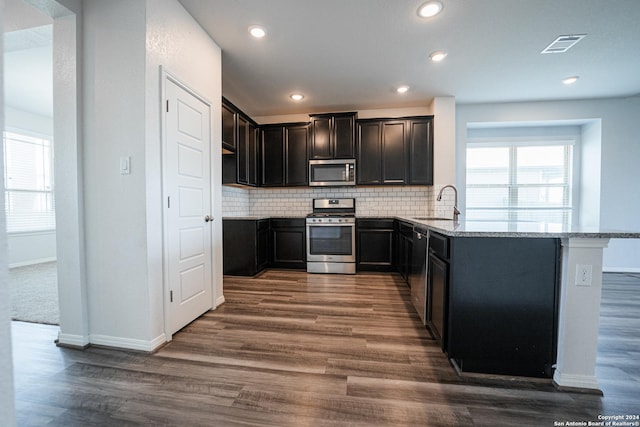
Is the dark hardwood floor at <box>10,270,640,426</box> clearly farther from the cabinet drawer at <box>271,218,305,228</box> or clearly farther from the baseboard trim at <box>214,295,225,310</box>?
the cabinet drawer at <box>271,218,305,228</box>

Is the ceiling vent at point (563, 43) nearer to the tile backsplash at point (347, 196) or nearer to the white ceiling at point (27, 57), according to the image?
the tile backsplash at point (347, 196)

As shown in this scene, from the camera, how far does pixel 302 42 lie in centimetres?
255

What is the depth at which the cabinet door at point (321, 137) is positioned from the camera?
13.7 ft

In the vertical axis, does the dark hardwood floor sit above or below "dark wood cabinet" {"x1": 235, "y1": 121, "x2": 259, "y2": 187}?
below

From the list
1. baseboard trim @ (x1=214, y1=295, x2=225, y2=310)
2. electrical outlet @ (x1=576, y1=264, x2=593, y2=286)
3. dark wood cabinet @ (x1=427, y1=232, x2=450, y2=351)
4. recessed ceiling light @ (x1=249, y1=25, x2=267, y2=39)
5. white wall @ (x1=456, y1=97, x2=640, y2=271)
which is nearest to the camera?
electrical outlet @ (x1=576, y1=264, x2=593, y2=286)

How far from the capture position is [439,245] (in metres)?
1.84

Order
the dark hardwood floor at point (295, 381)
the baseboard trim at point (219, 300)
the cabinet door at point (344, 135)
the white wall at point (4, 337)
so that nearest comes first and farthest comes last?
the white wall at point (4, 337) → the dark hardwood floor at point (295, 381) → the baseboard trim at point (219, 300) → the cabinet door at point (344, 135)

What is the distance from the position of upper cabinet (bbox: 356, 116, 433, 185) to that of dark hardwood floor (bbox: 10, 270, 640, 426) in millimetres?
2415

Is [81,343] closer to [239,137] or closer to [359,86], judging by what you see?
[239,137]

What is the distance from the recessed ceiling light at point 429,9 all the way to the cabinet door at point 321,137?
83.5 inches

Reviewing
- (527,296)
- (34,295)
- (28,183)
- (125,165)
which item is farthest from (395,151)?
(28,183)

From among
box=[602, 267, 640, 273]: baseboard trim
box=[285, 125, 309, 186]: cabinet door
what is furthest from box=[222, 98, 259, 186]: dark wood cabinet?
box=[602, 267, 640, 273]: baseboard trim

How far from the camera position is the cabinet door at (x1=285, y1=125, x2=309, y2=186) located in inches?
168

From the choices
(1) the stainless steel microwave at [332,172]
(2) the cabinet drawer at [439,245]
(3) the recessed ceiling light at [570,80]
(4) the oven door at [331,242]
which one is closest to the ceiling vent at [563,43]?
(3) the recessed ceiling light at [570,80]
